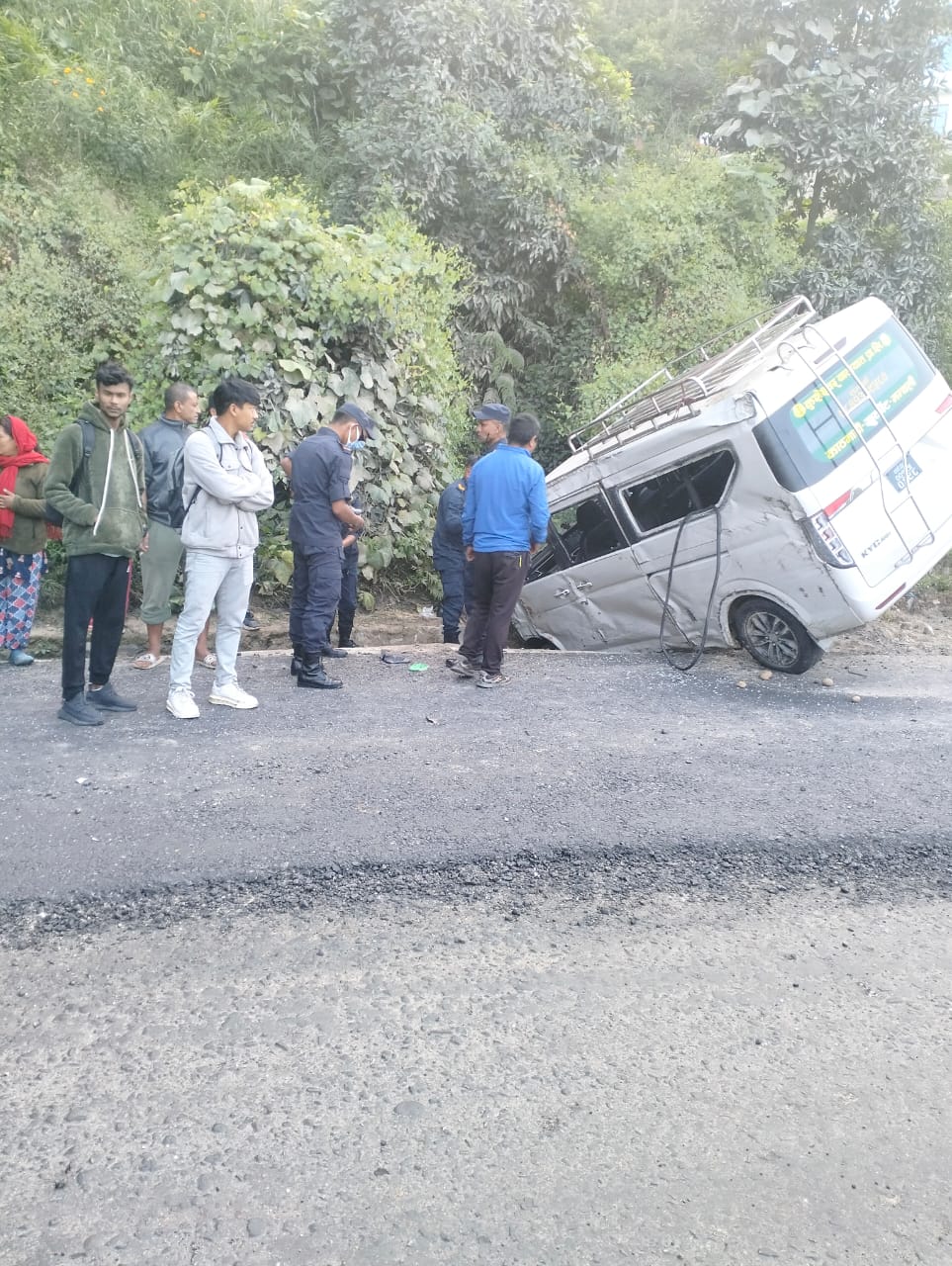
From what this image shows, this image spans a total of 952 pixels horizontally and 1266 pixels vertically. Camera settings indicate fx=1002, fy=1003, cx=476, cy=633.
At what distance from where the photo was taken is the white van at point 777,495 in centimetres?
665

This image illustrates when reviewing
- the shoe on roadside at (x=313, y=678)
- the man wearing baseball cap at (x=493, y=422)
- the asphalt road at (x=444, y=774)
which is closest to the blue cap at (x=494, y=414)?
the man wearing baseball cap at (x=493, y=422)

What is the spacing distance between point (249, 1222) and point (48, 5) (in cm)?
1465

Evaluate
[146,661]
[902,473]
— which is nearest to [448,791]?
[146,661]

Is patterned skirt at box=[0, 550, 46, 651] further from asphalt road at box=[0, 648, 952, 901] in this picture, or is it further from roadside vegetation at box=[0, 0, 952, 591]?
roadside vegetation at box=[0, 0, 952, 591]

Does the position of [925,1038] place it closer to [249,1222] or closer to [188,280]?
[249,1222]

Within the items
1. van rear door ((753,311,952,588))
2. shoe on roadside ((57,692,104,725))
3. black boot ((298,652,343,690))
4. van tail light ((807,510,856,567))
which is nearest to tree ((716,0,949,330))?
van rear door ((753,311,952,588))

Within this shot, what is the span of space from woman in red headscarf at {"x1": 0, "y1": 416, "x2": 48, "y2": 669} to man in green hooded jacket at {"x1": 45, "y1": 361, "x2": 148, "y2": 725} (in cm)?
143

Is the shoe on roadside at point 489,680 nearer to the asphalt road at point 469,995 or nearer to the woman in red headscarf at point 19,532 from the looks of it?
the asphalt road at point 469,995

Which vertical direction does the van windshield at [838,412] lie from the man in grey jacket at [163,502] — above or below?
above

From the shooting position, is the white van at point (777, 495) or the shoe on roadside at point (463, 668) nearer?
the white van at point (777, 495)

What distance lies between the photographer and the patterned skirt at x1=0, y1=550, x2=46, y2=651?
6656 millimetres

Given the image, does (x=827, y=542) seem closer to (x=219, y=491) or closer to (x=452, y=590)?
(x=452, y=590)

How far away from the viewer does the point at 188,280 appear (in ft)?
25.5

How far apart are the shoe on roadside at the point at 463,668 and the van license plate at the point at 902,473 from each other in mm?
3143
